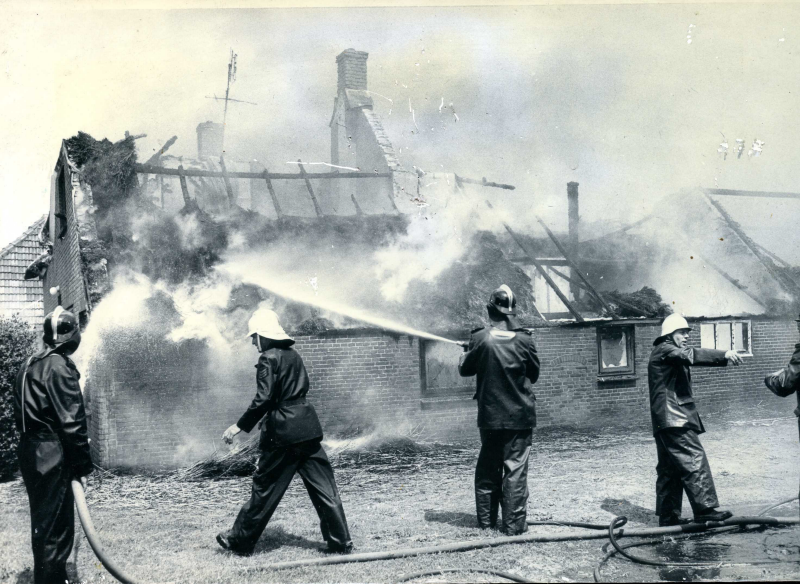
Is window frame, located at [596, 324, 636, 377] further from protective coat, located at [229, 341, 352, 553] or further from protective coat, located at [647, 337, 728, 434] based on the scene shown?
protective coat, located at [229, 341, 352, 553]

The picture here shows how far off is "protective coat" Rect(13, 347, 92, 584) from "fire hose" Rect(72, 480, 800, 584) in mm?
134

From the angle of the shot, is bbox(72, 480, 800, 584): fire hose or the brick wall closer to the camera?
bbox(72, 480, 800, 584): fire hose

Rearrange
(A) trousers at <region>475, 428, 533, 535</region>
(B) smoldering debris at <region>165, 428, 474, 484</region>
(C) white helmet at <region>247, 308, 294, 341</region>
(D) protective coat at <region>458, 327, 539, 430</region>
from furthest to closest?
1. (B) smoldering debris at <region>165, 428, 474, 484</region>
2. (D) protective coat at <region>458, 327, 539, 430</region>
3. (A) trousers at <region>475, 428, 533, 535</region>
4. (C) white helmet at <region>247, 308, 294, 341</region>

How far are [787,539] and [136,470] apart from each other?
27.0 ft

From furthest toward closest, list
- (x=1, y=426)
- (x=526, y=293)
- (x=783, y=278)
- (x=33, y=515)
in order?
(x=783, y=278), (x=526, y=293), (x=1, y=426), (x=33, y=515)

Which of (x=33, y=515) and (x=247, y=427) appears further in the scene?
(x=247, y=427)

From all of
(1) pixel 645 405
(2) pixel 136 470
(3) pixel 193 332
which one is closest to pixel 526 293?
(1) pixel 645 405

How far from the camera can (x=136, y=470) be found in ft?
31.8

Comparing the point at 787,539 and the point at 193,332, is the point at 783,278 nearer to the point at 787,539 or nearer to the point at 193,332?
the point at 787,539

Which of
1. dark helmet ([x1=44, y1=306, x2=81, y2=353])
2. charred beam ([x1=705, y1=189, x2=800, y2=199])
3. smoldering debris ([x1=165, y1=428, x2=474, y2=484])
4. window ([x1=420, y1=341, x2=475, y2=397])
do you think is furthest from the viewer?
charred beam ([x1=705, y1=189, x2=800, y2=199])

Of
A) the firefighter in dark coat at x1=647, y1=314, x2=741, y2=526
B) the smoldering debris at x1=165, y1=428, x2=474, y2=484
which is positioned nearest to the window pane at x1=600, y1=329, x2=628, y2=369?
the smoldering debris at x1=165, y1=428, x2=474, y2=484

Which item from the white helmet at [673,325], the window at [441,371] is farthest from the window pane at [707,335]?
the white helmet at [673,325]

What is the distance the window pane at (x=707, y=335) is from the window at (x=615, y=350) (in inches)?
90.2

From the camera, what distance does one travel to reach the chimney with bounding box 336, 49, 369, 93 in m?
19.4
